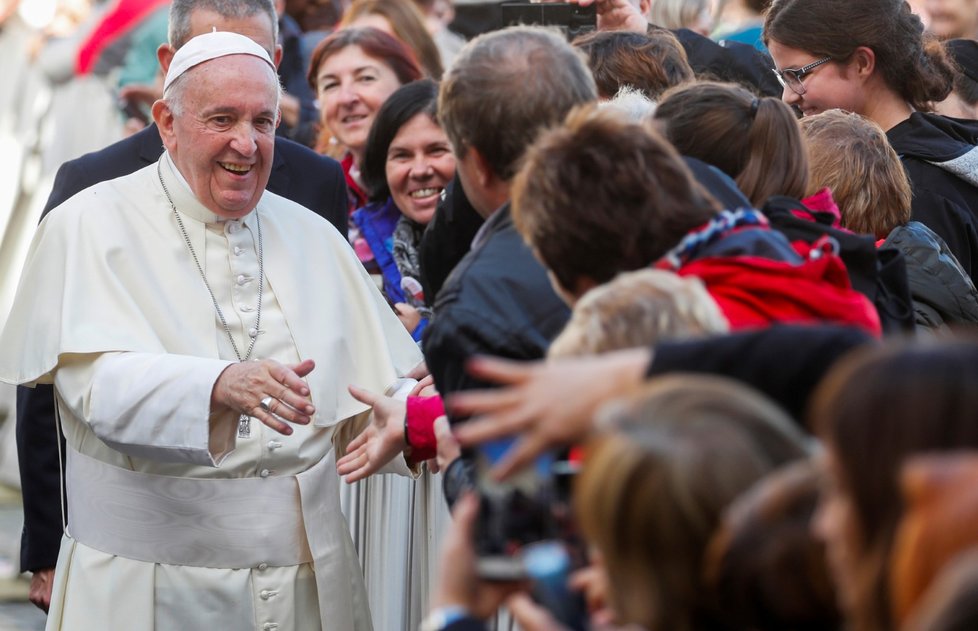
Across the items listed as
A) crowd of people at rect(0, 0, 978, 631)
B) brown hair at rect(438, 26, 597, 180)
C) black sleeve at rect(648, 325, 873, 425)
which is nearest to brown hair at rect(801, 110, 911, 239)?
crowd of people at rect(0, 0, 978, 631)

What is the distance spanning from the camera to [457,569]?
1.88 m

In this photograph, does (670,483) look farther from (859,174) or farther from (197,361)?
(859,174)

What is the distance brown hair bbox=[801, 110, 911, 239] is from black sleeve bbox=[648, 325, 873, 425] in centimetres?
184

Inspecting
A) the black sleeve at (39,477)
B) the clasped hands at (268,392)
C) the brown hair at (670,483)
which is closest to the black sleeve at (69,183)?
the black sleeve at (39,477)

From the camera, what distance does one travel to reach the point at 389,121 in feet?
16.2

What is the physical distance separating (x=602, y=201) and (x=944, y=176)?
7.62ft

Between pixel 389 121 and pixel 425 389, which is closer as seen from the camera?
pixel 425 389

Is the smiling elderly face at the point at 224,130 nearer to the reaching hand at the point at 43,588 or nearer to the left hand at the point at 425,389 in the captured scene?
the left hand at the point at 425,389

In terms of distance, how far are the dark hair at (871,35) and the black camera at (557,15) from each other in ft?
3.27

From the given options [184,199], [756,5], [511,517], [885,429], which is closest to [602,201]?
[511,517]

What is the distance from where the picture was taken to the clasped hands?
3.33m

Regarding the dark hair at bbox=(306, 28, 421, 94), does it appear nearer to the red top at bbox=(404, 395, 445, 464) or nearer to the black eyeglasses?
the black eyeglasses

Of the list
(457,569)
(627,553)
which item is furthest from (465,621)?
(627,553)

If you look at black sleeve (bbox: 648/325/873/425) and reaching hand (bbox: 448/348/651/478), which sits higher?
black sleeve (bbox: 648/325/873/425)
